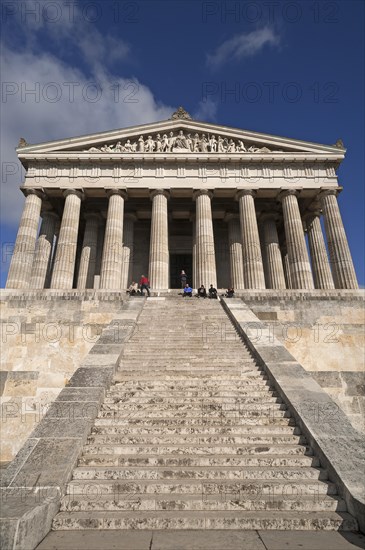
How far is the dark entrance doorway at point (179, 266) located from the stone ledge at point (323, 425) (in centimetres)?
2178

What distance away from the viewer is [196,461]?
6.16 meters

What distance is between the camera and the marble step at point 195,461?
616cm

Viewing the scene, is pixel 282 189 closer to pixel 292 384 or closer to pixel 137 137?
pixel 137 137

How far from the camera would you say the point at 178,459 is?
618 centimetres

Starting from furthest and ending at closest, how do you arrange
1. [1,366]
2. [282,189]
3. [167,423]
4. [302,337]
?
[282,189] → [302,337] → [1,366] → [167,423]

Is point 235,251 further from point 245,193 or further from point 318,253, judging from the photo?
point 318,253

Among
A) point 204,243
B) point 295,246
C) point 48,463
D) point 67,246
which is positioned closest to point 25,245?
point 67,246

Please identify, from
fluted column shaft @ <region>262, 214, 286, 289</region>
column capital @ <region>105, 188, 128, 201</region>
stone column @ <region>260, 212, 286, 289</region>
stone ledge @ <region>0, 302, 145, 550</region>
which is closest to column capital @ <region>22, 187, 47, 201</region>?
column capital @ <region>105, 188, 128, 201</region>

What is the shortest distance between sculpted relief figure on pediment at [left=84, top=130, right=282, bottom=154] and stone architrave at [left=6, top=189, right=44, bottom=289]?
20.2ft

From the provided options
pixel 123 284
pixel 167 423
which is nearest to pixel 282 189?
pixel 123 284

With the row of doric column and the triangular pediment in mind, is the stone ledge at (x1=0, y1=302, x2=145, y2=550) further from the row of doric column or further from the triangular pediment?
the triangular pediment

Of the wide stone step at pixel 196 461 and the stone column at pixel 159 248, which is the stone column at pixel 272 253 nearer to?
the stone column at pixel 159 248

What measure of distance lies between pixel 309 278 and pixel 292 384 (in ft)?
58.8

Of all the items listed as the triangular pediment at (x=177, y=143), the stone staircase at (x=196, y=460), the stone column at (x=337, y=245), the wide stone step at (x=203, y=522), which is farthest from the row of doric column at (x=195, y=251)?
the wide stone step at (x=203, y=522)
